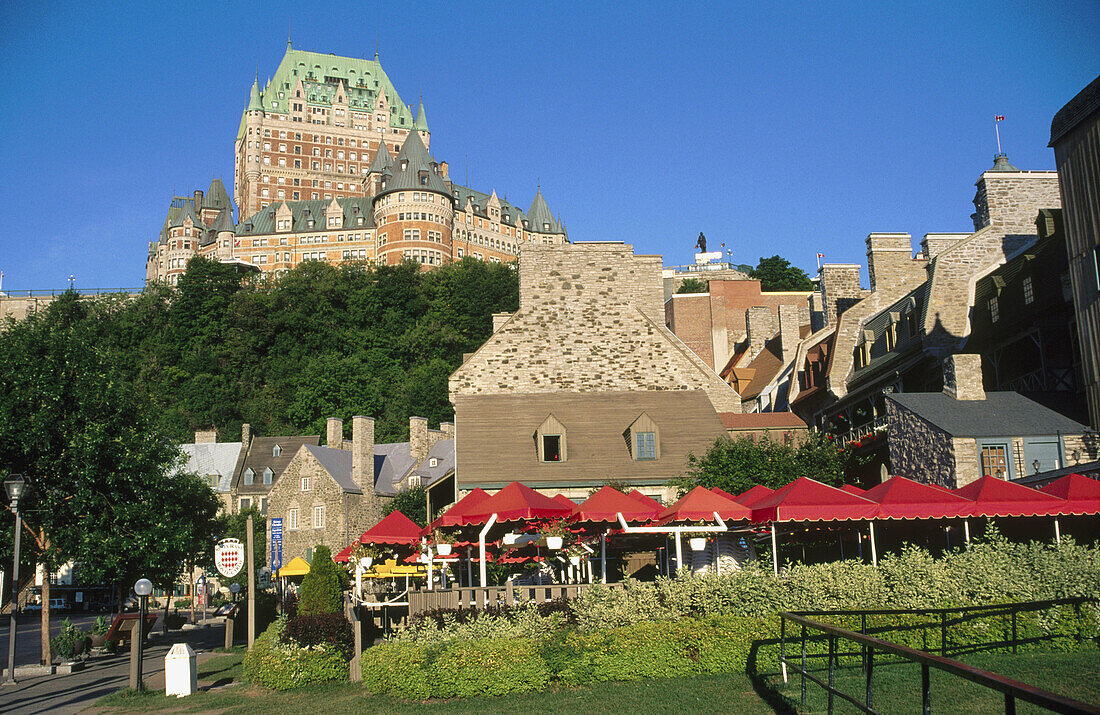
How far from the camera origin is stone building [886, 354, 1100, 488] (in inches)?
1024

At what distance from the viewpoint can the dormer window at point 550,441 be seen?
101ft

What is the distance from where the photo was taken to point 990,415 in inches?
1064

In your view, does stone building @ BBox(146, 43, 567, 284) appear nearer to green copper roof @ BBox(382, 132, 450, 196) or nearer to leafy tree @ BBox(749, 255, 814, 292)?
green copper roof @ BBox(382, 132, 450, 196)

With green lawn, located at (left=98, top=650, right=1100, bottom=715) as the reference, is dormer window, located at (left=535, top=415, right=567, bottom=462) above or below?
above

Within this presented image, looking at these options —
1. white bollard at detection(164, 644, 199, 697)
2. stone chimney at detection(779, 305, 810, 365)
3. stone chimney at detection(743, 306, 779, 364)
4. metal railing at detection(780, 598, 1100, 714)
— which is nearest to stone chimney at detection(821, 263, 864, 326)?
stone chimney at detection(779, 305, 810, 365)

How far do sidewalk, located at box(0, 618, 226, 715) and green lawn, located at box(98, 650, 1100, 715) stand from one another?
15.4ft

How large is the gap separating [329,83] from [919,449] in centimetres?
17024

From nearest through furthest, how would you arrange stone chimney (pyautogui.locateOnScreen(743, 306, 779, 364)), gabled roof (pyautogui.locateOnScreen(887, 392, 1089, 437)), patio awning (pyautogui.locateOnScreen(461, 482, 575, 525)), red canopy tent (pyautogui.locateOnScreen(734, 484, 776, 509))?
patio awning (pyautogui.locateOnScreen(461, 482, 575, 525)), red canopy tent (pyautogui.locateOnScreen(734, 484, 776, 509)), gabled roof (pyautogui.locateOnScreen(887, 392, 1089, 437)), stone chimney (pyautogui.locateOnScreen(743, 306, 779, 364))

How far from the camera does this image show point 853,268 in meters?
43.9

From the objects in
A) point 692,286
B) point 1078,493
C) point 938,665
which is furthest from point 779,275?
point 938,665

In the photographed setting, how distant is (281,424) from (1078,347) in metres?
74.8

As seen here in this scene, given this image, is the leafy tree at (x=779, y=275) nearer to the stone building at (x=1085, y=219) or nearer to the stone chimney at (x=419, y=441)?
the stone chimney at (x=419, y=441)

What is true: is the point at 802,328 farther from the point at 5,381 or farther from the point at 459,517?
Answer: the point at 5,381

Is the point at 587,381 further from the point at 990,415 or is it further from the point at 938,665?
the point at 938,665
